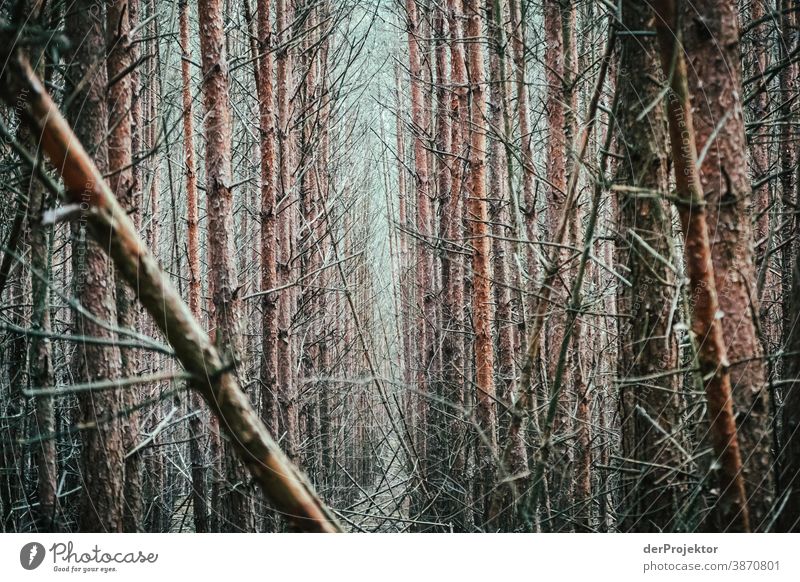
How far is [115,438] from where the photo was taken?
101 inches

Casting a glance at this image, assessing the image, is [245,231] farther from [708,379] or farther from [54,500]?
[708,379]

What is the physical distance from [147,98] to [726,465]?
6936mm

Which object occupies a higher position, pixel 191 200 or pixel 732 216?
pixel 191 200

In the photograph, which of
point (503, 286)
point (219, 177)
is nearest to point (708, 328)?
point (503, 286)

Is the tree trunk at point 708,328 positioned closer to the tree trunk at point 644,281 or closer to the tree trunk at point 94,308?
the tree trunk at point 644,281

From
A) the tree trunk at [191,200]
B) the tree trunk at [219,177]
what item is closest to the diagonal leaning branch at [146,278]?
the tree trunk at [219,177]

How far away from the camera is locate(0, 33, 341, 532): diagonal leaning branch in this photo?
1492 mm

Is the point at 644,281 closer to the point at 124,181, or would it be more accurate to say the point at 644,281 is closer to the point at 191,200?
the point at 124,181

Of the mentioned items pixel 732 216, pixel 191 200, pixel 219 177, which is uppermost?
pixel 191 200
